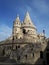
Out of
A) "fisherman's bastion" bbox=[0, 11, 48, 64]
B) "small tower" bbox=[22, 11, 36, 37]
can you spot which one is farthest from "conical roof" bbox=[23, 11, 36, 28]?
"fisherman's bastion" bbox=[0, 11, 48, 64]

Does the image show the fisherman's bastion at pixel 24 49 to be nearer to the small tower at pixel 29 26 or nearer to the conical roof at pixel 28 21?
the small tower at pixel 29 26

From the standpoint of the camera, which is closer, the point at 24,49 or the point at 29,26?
the point at 24,49

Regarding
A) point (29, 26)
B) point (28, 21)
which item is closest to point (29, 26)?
point (29, 26)

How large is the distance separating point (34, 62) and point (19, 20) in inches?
1160

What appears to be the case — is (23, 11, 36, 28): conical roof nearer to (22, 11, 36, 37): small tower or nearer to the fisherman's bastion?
(22, 11, 36, 37): small tower

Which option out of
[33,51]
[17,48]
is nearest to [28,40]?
[17,48]

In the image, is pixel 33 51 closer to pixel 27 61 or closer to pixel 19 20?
pixel 27 61

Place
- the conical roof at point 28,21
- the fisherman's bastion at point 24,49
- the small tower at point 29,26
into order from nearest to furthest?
the fisherman's bastion at point 24,49 < the small tower at point 29,26 < the conical roof at point 28,21

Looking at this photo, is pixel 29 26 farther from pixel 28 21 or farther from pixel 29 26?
pixel 28 21

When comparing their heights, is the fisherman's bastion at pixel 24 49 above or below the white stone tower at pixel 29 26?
below

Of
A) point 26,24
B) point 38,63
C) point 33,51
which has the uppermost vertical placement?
point 26,24

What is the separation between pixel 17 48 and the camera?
4497cm

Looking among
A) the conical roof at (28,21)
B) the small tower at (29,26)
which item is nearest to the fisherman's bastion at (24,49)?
the small tower at (29,26)

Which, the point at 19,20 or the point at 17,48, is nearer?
the point at 17,48
